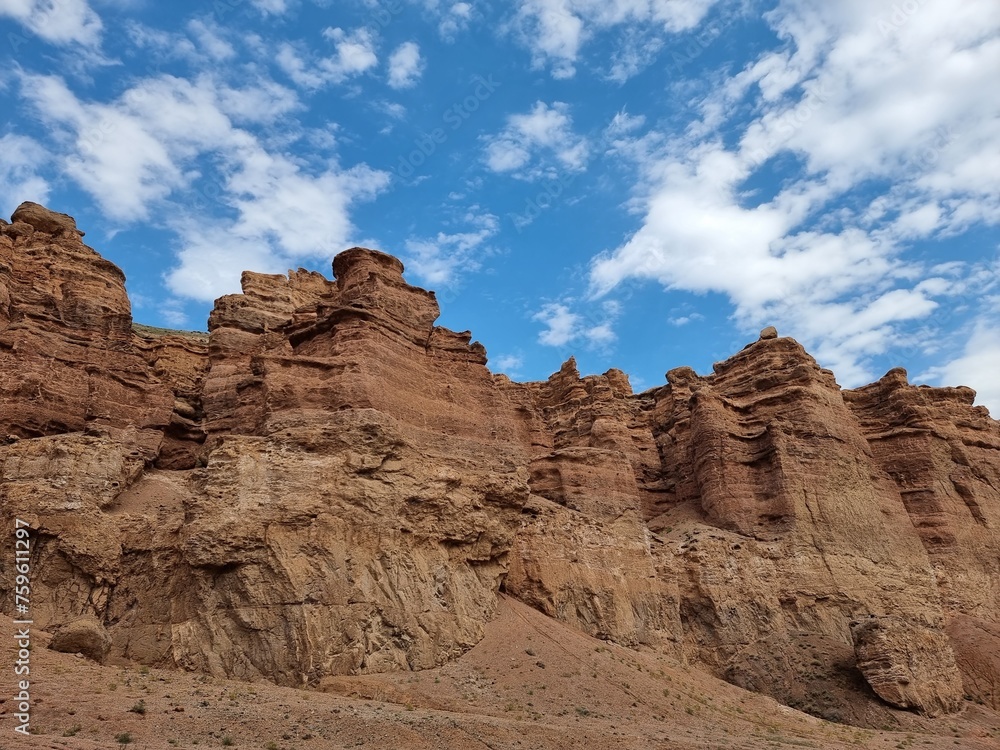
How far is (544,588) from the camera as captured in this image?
31.0 m

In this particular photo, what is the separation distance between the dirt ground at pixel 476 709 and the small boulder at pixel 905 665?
0.72m

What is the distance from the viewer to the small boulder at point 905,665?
29531mm

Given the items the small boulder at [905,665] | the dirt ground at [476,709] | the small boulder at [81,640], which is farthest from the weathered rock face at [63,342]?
the small boulder at [905,665]

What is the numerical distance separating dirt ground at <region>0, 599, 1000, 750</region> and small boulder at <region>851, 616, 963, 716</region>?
0.72 meters

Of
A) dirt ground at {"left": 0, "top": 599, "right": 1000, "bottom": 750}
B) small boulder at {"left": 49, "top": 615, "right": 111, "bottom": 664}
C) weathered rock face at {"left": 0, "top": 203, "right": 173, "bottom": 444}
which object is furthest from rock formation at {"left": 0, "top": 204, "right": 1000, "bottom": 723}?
small boulder at {"left": 49, "top": 615, "right": 111, "bottom": 664}

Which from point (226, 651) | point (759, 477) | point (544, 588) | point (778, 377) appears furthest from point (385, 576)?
point (778, 377)

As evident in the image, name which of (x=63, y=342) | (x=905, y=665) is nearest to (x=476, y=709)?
(x=905, y=665)

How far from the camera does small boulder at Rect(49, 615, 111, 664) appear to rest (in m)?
20.4

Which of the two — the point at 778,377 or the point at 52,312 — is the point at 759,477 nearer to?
the point at 778,377

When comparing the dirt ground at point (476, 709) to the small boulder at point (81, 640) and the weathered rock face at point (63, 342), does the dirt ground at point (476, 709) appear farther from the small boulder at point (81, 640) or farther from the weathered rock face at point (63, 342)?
the weathered rock face at point (63, 342)

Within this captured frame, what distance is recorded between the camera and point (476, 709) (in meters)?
21.9

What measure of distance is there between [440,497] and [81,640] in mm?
11917

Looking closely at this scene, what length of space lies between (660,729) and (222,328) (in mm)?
30635

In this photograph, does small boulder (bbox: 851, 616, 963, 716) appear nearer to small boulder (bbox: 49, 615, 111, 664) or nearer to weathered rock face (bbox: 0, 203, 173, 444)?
small boulder (bbox: 49, 615, 111, 664)
